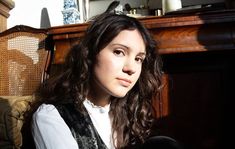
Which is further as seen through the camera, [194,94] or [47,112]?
[194,94]

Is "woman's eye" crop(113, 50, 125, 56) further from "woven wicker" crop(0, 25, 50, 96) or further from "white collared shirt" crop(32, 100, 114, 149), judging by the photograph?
"woven wicker" crop(0, 25, 50, 96)

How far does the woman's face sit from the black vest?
0.38 ft

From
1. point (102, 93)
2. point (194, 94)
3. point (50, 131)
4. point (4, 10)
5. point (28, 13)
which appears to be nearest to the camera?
point (50, 131)

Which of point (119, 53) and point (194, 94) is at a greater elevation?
point (119, 53)

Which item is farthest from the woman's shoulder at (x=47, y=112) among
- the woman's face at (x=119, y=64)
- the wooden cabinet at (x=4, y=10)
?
the wooden cabinet at (x=4, y=10)

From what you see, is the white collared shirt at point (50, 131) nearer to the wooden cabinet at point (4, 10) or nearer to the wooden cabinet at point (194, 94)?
the wooden cabinet at point (194, 94)

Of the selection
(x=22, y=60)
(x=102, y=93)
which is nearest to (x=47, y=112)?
(x=102, y=93)

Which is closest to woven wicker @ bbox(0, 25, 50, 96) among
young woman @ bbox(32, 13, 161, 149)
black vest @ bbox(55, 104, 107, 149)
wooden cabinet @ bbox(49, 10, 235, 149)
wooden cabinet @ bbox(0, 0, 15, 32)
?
wooden cabinet @ bbox(49, 10, 235, 149)

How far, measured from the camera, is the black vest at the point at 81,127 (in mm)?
920

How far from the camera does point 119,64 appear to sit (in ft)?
3.10

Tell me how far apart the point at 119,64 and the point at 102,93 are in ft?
0.52

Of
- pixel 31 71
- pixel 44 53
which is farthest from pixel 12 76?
pixel 44 53

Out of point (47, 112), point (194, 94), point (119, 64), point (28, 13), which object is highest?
point (28, 13)

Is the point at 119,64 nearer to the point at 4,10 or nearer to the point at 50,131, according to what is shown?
the point at 50,131
